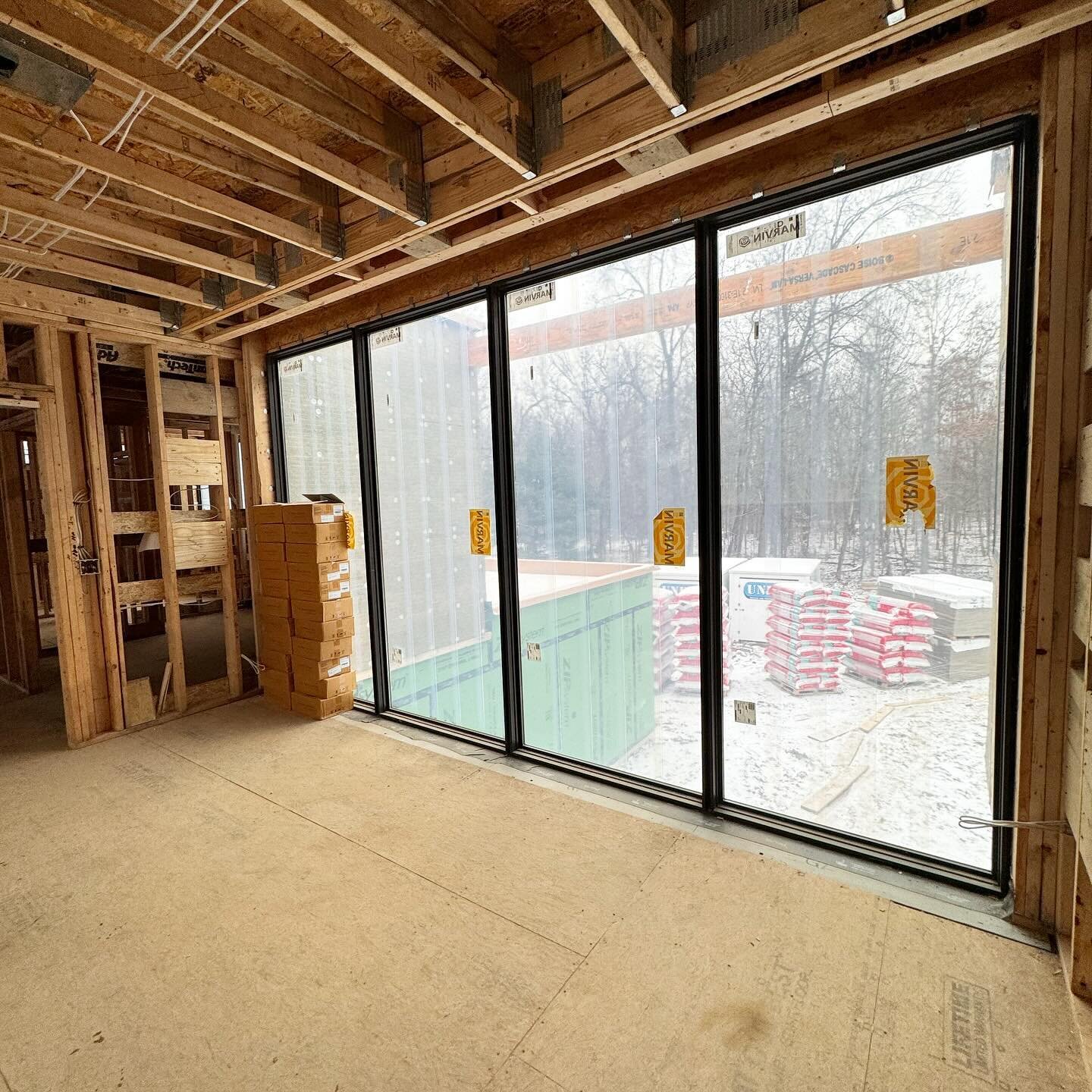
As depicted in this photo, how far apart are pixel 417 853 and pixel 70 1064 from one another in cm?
114

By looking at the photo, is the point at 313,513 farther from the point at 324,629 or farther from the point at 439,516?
the point at 439,516

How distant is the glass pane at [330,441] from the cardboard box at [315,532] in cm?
16

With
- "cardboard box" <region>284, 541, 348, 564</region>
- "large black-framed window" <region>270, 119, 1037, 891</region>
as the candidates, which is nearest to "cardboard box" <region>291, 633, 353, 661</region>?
"cardboard box" <region>284, 541, 348, 564</region>

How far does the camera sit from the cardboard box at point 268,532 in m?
4.05

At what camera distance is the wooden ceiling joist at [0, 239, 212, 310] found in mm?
2756

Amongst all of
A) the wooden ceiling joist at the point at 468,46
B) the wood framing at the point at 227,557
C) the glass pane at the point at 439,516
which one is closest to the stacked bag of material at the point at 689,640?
the glass pane at the point at 439,516

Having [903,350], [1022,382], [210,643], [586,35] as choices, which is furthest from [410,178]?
[210,643]

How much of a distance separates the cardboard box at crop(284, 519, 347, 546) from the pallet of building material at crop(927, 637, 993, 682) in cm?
347

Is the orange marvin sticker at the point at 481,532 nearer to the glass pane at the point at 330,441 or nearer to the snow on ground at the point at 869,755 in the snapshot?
the glass pane at the point at 330,441

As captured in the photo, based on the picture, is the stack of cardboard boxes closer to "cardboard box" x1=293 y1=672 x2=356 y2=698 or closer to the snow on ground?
"cardboard box" x1=293 y1=672 x2=356 y2=698

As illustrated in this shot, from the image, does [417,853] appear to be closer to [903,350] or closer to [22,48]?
[903,350]

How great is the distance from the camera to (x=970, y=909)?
196cm

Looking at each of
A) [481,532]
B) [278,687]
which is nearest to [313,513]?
[481,532]

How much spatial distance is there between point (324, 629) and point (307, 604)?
226 mm
